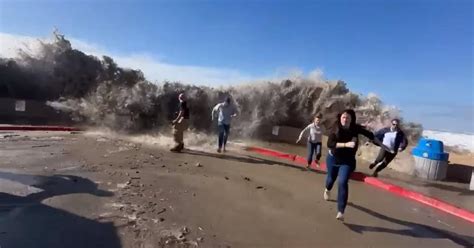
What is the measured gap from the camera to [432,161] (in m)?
11.2

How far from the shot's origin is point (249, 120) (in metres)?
19.2

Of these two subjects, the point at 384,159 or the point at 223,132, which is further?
the point at 223,132

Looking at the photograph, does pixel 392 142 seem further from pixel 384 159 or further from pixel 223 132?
pixel 223 132

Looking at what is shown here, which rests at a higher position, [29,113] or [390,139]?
[390,139]

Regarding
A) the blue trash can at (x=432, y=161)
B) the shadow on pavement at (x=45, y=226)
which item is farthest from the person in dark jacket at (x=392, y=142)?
the shadow on pavement at (x=45, y=226)

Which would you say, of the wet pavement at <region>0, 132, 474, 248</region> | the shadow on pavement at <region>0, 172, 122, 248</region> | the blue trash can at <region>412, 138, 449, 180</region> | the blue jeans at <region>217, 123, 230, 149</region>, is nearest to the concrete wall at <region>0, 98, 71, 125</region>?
the wet pavement at <region>0, 132, 474, 248</region>

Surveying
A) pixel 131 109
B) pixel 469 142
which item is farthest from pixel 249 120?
pixel 469 142

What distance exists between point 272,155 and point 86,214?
792cm

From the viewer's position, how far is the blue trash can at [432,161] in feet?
36.7

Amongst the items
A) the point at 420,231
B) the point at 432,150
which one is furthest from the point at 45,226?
the point at 432,150

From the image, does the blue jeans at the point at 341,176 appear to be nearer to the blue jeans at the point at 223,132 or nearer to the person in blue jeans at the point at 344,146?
the person in blue jeans at the point at 344,146

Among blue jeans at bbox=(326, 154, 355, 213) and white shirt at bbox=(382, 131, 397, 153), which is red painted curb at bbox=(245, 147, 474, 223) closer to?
white shirt at bbox=(382, 131, 397, 153)

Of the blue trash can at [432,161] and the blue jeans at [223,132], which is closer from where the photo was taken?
the blue trash can at [432,161]

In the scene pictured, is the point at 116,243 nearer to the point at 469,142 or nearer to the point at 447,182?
the point at 447,182
